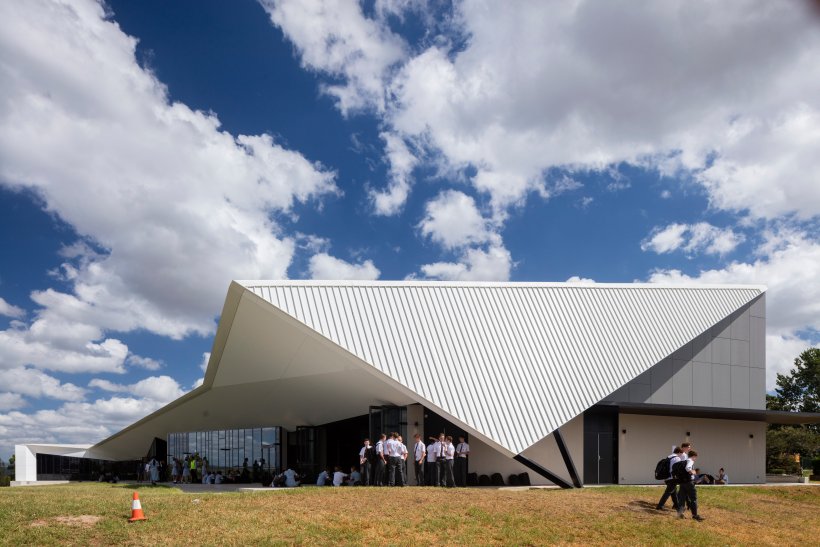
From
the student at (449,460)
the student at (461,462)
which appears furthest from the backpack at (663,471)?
the student at (461,462)

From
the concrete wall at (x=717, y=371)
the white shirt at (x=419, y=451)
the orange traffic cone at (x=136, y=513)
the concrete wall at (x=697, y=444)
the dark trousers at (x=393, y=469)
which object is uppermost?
the concrete wall at (x=717, y=371)

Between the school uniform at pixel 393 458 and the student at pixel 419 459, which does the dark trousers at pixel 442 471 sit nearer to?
the student at pixel 419 459

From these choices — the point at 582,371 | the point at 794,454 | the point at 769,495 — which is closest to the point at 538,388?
the point at 582,371

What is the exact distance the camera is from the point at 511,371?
21719 mm

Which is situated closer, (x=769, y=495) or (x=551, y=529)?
(x=551, y=529)

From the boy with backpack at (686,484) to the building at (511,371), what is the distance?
5.11 meters

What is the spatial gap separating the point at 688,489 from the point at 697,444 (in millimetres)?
14237

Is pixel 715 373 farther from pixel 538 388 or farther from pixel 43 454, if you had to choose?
pixel 43 454

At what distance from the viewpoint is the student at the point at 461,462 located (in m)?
21.2

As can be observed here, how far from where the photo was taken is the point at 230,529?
40.2ft

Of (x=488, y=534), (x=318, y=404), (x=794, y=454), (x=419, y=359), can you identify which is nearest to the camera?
(x=488, y=534)

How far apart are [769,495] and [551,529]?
1147 cm

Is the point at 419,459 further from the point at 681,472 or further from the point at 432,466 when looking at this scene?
the point at 681,472

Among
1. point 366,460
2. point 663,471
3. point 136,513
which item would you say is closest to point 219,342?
point 366,460
